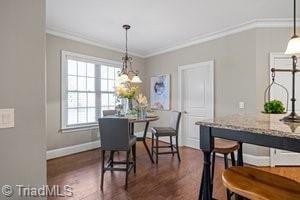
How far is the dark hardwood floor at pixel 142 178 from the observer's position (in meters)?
2.66

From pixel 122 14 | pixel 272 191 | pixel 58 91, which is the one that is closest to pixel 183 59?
pixel 122 14

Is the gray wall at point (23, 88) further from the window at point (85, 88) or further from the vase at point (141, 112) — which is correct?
the window at point (85, 88)

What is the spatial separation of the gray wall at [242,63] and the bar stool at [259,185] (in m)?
2.70

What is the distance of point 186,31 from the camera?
434 cm

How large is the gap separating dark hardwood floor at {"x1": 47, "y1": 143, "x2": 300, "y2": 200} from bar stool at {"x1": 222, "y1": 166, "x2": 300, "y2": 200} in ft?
4.65

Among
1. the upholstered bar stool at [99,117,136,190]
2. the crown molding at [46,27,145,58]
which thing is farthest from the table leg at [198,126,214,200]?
the crown molding at [46,27,145,58]

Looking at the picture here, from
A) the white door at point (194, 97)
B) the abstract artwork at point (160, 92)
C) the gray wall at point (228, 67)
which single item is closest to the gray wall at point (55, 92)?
the gray wall at point (228, 67)

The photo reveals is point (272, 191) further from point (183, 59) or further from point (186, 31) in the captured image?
point (183, 59)

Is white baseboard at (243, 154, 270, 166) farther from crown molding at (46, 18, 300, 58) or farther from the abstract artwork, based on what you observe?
the abstract artwork

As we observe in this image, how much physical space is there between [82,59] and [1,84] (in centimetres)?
356

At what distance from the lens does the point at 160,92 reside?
19.1ft

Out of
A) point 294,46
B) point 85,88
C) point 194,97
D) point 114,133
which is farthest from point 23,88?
point 194,97

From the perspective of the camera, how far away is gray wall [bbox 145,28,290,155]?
3727 millimetres

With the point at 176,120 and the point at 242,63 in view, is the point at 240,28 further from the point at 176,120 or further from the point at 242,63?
the point at 176,120
